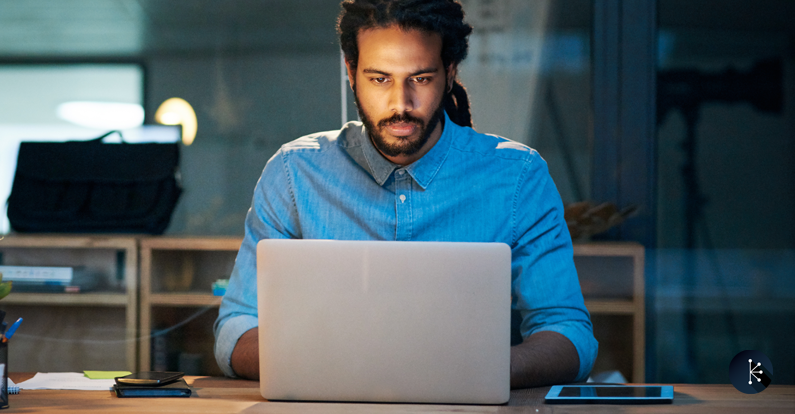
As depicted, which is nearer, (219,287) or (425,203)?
(425,203)

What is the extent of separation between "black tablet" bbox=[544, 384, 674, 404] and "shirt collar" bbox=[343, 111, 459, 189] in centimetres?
57

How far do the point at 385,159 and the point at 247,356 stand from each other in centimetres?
52

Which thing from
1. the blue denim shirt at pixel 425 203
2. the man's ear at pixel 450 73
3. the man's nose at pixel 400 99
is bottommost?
the blue denim shirt at pixel 425 203

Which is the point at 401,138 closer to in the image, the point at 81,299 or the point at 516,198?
the point at 516,198

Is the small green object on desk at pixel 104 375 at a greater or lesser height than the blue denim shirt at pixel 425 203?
lesser

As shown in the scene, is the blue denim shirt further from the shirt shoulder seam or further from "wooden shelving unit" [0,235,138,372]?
"wooden shelving unit" [0,235,138,372]

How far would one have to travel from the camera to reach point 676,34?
8.57 ft

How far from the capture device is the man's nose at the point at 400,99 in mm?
1445

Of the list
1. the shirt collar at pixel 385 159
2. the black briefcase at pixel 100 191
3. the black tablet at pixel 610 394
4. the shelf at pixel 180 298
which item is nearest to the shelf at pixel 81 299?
the shelf at pixel 180 298

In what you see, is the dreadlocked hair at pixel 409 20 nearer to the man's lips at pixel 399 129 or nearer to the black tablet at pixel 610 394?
the man's lips at pixel 399 129

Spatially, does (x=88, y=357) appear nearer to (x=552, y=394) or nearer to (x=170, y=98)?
(x=170, y=98)

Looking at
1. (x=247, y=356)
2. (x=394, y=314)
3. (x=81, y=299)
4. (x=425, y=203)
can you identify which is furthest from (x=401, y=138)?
(x=81, y=299)

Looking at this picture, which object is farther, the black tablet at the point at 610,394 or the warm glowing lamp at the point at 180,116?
the warm glowing lamp at the point at 180,116

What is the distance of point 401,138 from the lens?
146 centimetres
